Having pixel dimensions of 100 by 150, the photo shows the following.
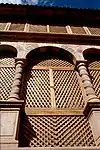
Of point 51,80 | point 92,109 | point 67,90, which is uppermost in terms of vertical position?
point 51,80

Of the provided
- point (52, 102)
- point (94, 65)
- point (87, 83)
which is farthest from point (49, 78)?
point (94, 65)

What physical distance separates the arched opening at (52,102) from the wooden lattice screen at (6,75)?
416 millimetres

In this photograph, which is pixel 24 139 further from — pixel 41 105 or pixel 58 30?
pixel 58 30

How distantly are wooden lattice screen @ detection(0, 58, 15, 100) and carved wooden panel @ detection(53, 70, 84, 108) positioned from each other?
1.33m

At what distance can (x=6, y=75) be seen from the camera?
6301mm

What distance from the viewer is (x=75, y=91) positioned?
19.7 feet

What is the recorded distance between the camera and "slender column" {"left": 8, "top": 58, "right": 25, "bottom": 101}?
16.8ft

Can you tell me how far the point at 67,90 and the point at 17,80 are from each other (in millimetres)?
1457

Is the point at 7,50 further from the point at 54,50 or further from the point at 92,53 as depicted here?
the point at 92,53

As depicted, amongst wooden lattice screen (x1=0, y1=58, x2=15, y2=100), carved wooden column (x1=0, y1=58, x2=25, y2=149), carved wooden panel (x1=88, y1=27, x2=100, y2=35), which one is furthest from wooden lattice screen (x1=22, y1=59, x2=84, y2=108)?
carved wooden panel (x1=88, y1=27, x2=100, y2=35)

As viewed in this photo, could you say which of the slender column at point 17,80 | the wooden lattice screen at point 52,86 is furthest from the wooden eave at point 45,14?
the slender column at point 17,80

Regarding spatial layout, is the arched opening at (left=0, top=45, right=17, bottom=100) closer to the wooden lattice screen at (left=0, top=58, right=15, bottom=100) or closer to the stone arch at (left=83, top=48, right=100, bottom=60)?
the wooden lattice screen at (left=0, top=58, right=15, bottom=100)

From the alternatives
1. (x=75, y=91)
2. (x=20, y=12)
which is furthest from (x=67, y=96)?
(x=20, y=12)

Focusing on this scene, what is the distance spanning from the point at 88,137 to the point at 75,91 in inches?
61.6
